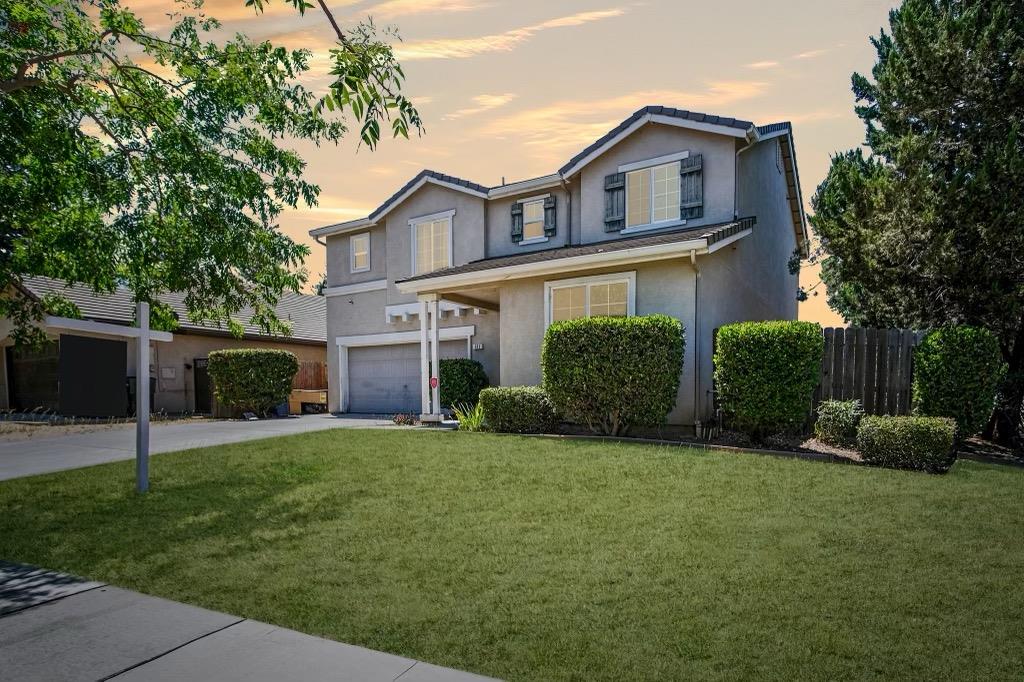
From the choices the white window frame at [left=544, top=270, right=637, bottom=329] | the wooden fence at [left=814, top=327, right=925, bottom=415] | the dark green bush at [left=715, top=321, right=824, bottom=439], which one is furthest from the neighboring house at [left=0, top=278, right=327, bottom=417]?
the wooden fence at [left=814, top=327, right=925, bottom=415]

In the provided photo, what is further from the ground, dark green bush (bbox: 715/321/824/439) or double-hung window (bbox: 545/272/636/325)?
double-hung window (bbox: 545/272/636/325)

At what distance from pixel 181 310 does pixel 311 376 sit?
5.34 m

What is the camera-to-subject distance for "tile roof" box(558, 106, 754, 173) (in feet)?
44.1

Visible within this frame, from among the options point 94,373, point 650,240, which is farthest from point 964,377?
point 94,373

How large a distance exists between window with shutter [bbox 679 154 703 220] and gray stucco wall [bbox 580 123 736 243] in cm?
12

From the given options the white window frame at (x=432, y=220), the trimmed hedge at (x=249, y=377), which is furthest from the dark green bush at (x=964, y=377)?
the trimmed hedge at (x=249, y=377)

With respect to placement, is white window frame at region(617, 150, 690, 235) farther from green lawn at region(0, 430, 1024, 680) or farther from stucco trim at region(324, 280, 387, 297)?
stucco trim at region(324, 280, 387, 297)

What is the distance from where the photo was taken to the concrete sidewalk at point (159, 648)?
2988 millimetres

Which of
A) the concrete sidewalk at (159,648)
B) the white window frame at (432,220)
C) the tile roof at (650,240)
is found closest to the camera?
the concrete sidewalk at (159,648)

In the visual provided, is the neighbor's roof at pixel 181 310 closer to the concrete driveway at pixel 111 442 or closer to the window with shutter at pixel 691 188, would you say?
the concrete driveway at pixel 111 442

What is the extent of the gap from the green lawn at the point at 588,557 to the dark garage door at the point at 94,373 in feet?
3.47

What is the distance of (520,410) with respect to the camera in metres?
12.2

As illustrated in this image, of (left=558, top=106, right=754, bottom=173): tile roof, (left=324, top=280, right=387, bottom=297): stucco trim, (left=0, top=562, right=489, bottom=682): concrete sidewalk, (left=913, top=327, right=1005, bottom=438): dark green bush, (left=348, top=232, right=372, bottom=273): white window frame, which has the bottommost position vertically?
(left=0, top=562, right=489, bottom=682): concrete sidewalk

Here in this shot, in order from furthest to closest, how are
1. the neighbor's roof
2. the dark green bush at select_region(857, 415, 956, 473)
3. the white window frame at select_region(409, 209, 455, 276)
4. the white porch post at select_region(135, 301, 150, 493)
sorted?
the neighbor's roof → the white window frame at select_region(409, 209, 455, 276) → the dark green bush at select_region(857, 415, 956, 473) → the white porch post at select_region(135, 301, 150, 493)
